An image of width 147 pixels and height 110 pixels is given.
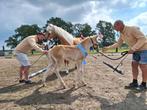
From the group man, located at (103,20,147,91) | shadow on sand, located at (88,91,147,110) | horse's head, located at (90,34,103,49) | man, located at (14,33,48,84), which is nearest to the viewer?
shadow on sand, located at (88,91,147,110)

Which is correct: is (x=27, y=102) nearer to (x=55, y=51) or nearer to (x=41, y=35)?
(x=55, y=51)

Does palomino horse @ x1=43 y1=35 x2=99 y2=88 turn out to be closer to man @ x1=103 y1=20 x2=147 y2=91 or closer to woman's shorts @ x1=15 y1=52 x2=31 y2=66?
man @ x1=103 y1=20 x2=147 y2=91

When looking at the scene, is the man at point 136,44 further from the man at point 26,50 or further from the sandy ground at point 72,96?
the man at point 26,50

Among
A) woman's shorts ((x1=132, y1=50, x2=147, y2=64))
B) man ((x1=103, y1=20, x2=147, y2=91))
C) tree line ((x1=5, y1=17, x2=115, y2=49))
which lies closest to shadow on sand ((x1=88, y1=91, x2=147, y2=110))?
man ((x1=103, y1=20, x2=147, y2=91))

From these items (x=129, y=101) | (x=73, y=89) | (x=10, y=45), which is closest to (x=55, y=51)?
(x=73, y=89)

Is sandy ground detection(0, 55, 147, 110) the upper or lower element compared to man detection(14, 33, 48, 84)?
lower

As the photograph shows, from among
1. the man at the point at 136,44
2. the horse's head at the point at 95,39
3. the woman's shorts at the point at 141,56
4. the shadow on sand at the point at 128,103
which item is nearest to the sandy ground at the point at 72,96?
the shadow on sand at the point at 128,103

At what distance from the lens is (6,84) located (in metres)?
11.2

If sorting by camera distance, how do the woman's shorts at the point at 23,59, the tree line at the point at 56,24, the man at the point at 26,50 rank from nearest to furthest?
the man at the point at 26,50
the woman's shorts at the point at 23,59
the tree line at the point at 56,24

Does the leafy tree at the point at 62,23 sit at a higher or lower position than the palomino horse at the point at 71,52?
higher

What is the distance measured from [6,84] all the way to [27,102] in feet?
9.42

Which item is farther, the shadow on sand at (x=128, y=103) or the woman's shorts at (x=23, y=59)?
the woman's shorts at (x=23, y=59)

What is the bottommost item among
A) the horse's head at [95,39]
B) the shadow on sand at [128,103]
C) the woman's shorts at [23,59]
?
the shadow on sand at [128,103]

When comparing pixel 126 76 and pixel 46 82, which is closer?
pixel 46 82
